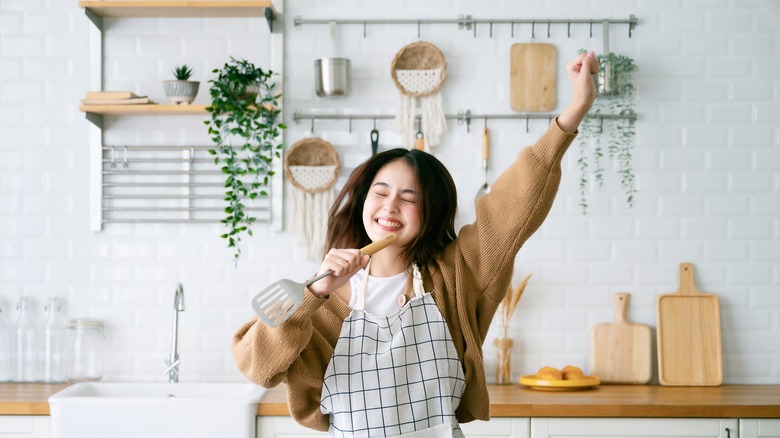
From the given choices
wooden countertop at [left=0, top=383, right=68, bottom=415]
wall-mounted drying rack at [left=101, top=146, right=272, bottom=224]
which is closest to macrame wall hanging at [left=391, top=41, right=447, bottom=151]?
wall-mounted drying rack at [left=101, top=146, right=272, bottom=224]

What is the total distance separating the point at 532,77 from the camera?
11.6ft

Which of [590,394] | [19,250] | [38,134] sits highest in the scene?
[38,134]

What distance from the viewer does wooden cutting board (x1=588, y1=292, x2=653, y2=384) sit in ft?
11.3

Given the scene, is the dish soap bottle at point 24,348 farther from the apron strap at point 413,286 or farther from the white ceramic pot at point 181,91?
the apron strap at point 413,286

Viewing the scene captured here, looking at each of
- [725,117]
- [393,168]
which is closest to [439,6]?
[725,117]

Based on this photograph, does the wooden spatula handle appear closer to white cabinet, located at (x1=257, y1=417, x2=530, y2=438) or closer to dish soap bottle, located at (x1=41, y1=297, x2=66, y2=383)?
white cabinet, located at (x1=257, y1=417, x2=530, y2=438)

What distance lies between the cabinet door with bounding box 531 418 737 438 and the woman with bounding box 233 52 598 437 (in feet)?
3.93

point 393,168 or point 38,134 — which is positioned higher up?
point 38,134

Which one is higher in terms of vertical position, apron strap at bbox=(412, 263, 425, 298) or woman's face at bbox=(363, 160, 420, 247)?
woman's face at bbox=(363, 160, 420, 247)

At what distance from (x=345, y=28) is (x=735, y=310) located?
1863 millimetres

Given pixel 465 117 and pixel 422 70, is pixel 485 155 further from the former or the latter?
pixel 422 70

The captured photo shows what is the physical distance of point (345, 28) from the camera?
3543mm

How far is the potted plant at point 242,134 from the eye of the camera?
3297 mm

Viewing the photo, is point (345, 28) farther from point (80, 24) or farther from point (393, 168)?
point (393, 168)
